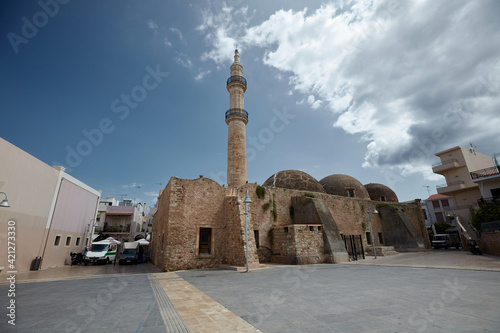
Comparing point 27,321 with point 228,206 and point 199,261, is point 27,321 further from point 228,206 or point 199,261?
point 228,206

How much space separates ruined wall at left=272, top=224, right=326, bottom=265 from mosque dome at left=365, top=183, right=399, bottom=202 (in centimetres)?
1670

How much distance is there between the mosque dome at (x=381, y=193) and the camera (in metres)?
27.8

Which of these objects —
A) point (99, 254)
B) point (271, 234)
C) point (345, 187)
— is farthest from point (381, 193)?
point (99, 254)

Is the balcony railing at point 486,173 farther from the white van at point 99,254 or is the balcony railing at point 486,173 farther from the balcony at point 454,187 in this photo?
the white van at point 99,254

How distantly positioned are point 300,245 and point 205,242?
593 centimetres

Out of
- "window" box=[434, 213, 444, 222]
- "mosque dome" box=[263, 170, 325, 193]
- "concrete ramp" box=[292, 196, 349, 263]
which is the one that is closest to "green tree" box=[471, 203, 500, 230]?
"mosque dome" box=[263, 170, 325, 193]

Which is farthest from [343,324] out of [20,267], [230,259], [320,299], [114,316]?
[20,267]

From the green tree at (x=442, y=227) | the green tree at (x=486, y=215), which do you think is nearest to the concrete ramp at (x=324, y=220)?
the green tree at (x=486, y=215)

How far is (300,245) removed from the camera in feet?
45.7

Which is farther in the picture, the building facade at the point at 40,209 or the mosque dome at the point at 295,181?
the mosque dome at the point at 295,181

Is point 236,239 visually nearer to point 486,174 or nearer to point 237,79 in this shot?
point 237,79

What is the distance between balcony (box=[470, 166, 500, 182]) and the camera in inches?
892

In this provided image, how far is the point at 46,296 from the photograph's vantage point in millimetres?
5605

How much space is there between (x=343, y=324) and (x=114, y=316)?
3.78 metres
